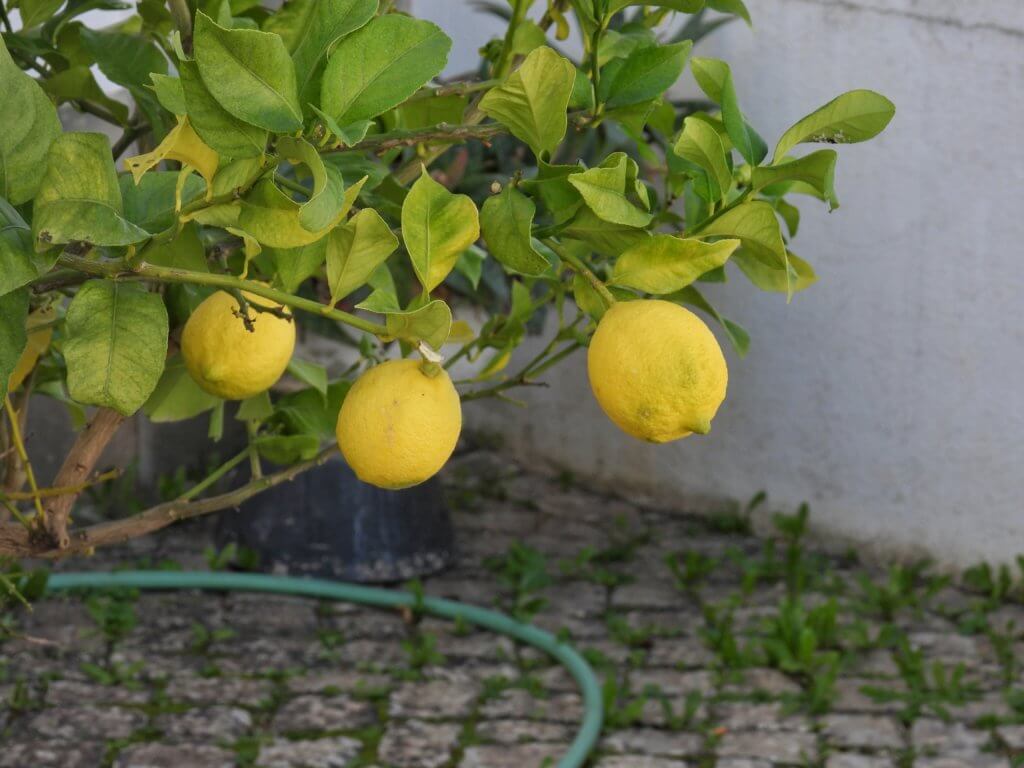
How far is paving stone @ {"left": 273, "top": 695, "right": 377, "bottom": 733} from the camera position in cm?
237

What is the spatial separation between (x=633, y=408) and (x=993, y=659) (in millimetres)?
2199

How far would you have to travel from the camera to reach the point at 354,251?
2.63ft

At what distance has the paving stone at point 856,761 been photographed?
223cm

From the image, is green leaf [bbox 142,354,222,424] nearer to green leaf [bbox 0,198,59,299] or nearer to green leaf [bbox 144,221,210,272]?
green leaf [bbox 144,221,210,272]

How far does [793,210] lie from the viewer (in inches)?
40.4

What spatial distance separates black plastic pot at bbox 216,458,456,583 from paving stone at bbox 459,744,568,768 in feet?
2.83

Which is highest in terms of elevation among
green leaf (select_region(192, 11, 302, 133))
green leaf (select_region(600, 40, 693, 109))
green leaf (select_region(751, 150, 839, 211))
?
green leaf (select_region(600, 40, 693, 109))

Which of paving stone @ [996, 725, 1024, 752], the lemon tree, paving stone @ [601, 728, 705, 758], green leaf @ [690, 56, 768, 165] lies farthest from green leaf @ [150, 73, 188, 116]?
paving stone @ [996, 725, 1024, 752]

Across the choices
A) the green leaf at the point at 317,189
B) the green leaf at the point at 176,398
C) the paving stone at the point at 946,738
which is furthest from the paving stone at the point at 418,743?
the green leaf at the point at 317,189

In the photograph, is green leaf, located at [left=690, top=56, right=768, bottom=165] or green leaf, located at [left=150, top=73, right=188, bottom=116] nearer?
green leaf, located at [left=150, top=73, right=188, bottom=116]

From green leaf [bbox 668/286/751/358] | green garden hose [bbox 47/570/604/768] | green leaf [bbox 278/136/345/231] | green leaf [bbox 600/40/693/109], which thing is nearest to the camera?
green leaf [bbox 278/136/345/231]

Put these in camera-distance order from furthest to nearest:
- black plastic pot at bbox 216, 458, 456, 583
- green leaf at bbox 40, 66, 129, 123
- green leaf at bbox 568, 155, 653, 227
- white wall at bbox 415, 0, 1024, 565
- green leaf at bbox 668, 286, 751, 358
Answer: black plastic pot at bbox 216, 458, 456, 583 → white wall at bbox 415, 0, 1024, 565 → green leaf at bbox 40, 66, 129, 123 → green leaf at bbox 668, 286, 751, 358 → green leaf at bbox 568, 155, 653, 227

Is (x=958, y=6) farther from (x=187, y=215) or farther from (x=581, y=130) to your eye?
(x=187, y=215)

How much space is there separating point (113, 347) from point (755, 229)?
40cm
